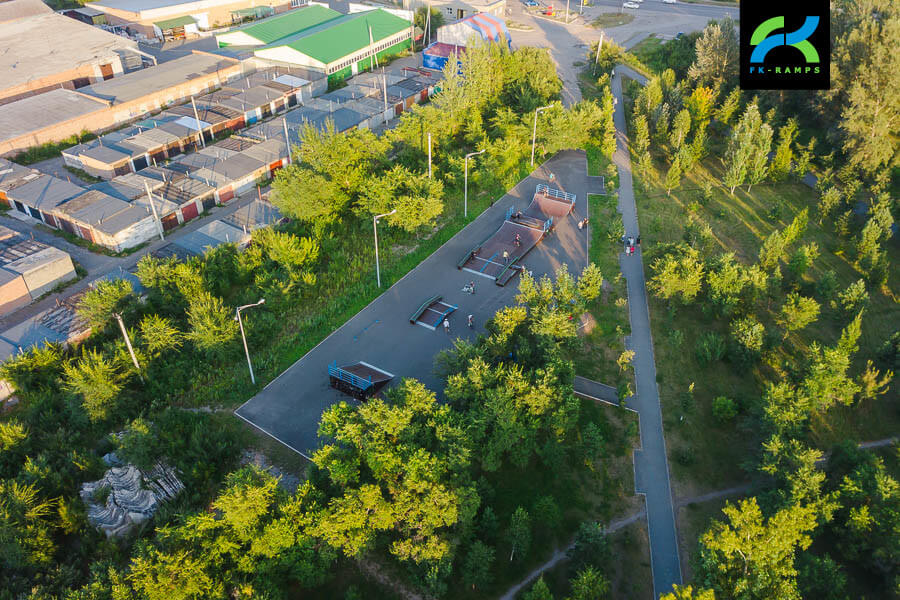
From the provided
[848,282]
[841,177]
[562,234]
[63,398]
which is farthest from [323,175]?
[841,177]

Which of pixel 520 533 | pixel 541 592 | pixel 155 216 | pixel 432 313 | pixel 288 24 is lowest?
pixel 520 533

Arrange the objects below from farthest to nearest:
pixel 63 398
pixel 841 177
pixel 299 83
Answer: pixel 299 83, pixel 841 177, pixel 63 398

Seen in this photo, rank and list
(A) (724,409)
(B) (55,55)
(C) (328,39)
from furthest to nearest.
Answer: (C) (328,39)
(B) (55,55)
(A) (724,409)

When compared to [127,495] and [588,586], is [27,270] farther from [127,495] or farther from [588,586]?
[588,586]

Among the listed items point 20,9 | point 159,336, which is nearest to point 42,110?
point 20,9

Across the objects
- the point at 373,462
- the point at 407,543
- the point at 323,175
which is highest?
the point at 323,175

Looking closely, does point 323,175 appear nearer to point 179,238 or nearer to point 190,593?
point 179,238

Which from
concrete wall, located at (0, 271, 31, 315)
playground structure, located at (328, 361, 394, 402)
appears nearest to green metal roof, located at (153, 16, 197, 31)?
concrete wall, located at (0, 271, 31, 315)
